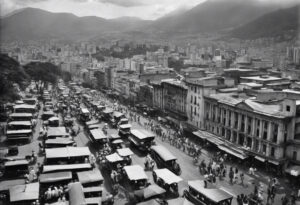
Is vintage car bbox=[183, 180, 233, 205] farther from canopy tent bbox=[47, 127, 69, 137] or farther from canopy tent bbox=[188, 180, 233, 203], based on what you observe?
canopy tent bbox=[47, 127, 69, 137]

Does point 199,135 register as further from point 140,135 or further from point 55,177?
point 55,177

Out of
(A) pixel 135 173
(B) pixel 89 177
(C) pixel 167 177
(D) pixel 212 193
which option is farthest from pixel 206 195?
(B) pixel 89 177

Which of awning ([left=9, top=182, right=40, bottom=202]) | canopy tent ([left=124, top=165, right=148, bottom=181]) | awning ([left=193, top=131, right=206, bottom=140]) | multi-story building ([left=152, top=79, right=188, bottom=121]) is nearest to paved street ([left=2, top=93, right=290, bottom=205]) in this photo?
canopy tent ([left=124, top=165, right=148, bottom=181])

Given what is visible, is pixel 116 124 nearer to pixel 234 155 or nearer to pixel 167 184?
pixel 234 155

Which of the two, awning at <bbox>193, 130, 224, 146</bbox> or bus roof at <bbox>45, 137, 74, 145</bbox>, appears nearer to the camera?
bus roof at <bbox>45, 137, 74, 145</bbox>

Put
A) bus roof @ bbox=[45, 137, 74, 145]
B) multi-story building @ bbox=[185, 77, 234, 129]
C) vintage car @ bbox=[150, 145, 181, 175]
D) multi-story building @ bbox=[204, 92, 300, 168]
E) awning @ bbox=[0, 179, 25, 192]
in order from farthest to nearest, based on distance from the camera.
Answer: multi-story building @ bbox=[185, 77, 234, 129] → bus roof @ bbox=[45, 137, 74, 145] → multi-story building @ bbox=[204, 92, 300, 168] → vintage car @ bbox=[150, 145, 181, 175] → awning @ bbox=[0, 179, 25, 192]

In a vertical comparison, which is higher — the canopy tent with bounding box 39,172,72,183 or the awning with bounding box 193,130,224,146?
the canopy tent with bounding box 39,172,72,183

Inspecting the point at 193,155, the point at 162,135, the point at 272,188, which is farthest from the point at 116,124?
the point at 272,188
